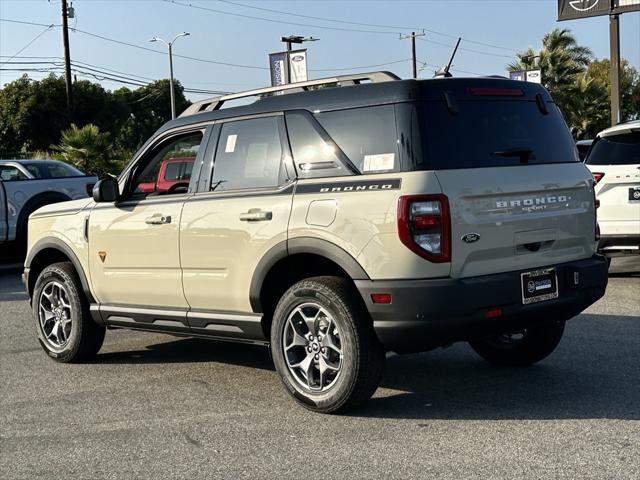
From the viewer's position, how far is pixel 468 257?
477 cm

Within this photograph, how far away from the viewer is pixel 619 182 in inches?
380

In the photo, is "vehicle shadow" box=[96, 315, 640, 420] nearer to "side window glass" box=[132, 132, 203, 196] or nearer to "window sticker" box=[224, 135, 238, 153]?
"side window glass" box=[132, 132, 203, 196]

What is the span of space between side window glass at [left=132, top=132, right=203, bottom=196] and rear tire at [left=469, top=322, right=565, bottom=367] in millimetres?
2475

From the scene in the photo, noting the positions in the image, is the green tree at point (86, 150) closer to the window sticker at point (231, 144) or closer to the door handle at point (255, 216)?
the window sticker at point (231, 144)

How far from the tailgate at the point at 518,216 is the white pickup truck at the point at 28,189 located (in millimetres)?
10086

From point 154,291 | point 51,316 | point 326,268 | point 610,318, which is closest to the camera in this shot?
point 326,268

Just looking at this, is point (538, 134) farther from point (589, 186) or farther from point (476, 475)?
point (476, 475)

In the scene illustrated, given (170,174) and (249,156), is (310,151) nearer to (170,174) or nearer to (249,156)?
(249,156)

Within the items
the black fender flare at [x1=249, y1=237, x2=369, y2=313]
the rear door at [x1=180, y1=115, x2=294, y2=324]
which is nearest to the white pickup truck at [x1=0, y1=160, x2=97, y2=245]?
the rear door at [x1=180, y1=115, x2=294, y2=324]

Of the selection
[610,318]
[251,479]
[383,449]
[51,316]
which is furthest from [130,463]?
[610,318]

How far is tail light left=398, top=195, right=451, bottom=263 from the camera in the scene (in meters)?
4.64

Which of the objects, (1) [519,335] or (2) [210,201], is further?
(1) [519,335]

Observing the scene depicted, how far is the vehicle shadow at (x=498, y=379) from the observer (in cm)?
514

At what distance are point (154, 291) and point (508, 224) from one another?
8.73 ft
